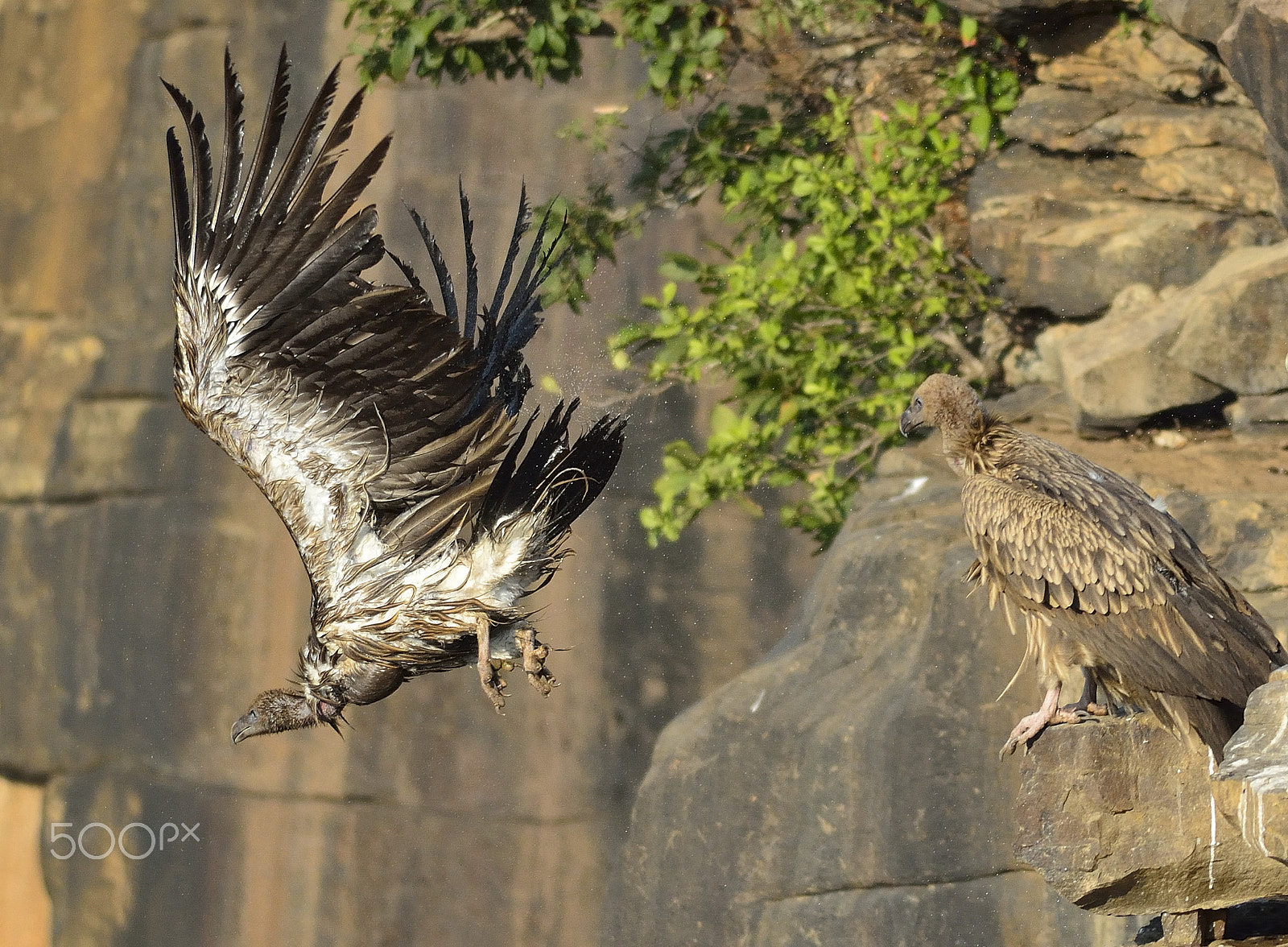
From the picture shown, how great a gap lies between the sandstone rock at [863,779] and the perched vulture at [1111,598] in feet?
3.42

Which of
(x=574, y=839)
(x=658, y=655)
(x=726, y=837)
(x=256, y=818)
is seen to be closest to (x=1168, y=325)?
(x=726, y=837)

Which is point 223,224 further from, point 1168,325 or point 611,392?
point 611,392

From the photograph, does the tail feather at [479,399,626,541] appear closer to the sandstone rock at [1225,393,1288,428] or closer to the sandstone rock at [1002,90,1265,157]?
the sandstone rock at [1225,393,1288,428]

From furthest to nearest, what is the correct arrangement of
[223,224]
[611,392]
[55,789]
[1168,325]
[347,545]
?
[55,789], [611,392], [1168,325], [347,545], [223,224]

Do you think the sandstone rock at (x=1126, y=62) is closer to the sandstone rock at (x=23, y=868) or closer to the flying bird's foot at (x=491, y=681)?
the flying bird's foot at (x=491, y=681)

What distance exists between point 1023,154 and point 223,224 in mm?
4000

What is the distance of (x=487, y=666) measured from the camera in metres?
4.54

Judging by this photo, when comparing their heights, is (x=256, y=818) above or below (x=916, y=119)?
below

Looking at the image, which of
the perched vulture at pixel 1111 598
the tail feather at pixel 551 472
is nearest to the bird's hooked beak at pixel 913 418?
the perched vulture at pixel 1111 598

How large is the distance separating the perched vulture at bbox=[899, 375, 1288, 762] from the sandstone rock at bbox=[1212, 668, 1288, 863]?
1.27ft

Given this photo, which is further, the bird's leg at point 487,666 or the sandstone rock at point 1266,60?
the sandstone rock at point 1266,60

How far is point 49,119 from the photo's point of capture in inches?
426

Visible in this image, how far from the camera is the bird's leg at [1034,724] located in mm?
4156

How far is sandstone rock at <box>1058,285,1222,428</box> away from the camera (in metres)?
6.03
